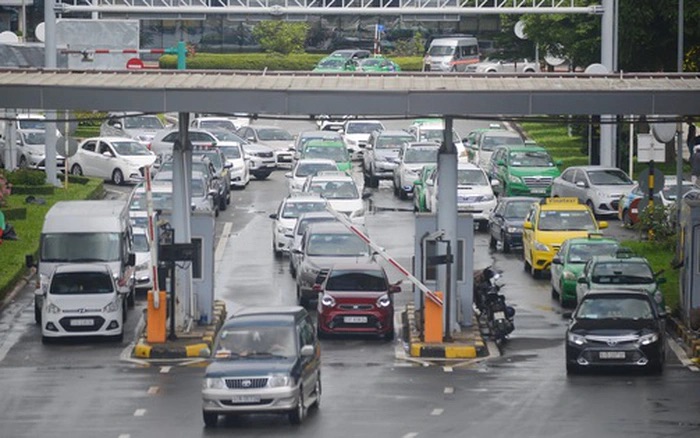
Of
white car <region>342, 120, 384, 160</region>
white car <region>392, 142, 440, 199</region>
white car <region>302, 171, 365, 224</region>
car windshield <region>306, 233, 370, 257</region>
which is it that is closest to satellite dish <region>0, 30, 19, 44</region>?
white car <region>342, 120, 384, 160</region>

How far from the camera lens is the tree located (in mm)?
101125

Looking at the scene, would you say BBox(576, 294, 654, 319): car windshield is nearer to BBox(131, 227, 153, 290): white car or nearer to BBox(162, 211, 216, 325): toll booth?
BBox(162, 211, 216, 325): toll booth

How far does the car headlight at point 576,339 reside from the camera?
31422mm

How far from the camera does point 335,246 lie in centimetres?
4047

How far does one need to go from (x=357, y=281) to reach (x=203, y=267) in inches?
119

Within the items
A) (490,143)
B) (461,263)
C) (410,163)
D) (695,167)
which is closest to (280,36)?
(490,143)

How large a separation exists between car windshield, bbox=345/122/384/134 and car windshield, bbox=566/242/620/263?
28739mm

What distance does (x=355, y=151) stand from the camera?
223 ft

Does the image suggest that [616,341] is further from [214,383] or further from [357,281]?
[214,383]

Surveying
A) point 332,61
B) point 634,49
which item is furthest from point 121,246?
point 332,61

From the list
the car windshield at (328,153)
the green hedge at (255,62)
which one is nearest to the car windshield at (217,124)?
the car windshield at (328,153)

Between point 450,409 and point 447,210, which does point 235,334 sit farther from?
point 447,210

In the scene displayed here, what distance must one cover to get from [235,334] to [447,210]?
7989 millimetres

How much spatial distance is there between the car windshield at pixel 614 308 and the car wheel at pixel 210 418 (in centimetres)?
791
